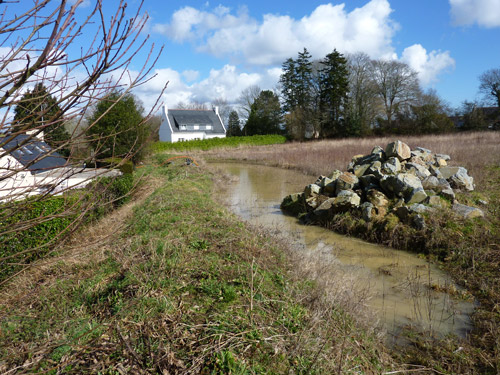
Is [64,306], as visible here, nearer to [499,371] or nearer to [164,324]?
[164,324]

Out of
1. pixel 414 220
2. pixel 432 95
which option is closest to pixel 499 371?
pixel 414 220

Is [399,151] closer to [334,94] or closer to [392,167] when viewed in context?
[392,167]

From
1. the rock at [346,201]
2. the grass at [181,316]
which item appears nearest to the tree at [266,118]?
the rock at [346,201]

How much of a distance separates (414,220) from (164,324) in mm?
6680

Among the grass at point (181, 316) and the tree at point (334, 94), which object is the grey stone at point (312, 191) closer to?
the grass at point (181, 316)

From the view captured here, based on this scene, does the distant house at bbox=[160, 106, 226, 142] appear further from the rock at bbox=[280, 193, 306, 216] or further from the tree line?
the rock at bbox=[280, 193, 306, 216]

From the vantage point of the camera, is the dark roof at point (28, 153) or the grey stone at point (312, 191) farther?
the grey stone at point (312, 191)

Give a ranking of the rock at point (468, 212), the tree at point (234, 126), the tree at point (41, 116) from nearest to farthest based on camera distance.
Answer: the tree at point (41, 116) → the rock at point (468, 212) → the tree at point (234, 126)

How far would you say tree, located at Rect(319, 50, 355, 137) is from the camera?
131 ft

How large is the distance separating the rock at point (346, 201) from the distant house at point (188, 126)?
3732 centimetres

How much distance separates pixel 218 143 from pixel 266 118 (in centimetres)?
1119

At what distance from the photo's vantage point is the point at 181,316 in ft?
11.5

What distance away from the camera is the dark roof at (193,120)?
4647 cm

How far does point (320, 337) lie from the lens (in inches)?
135
